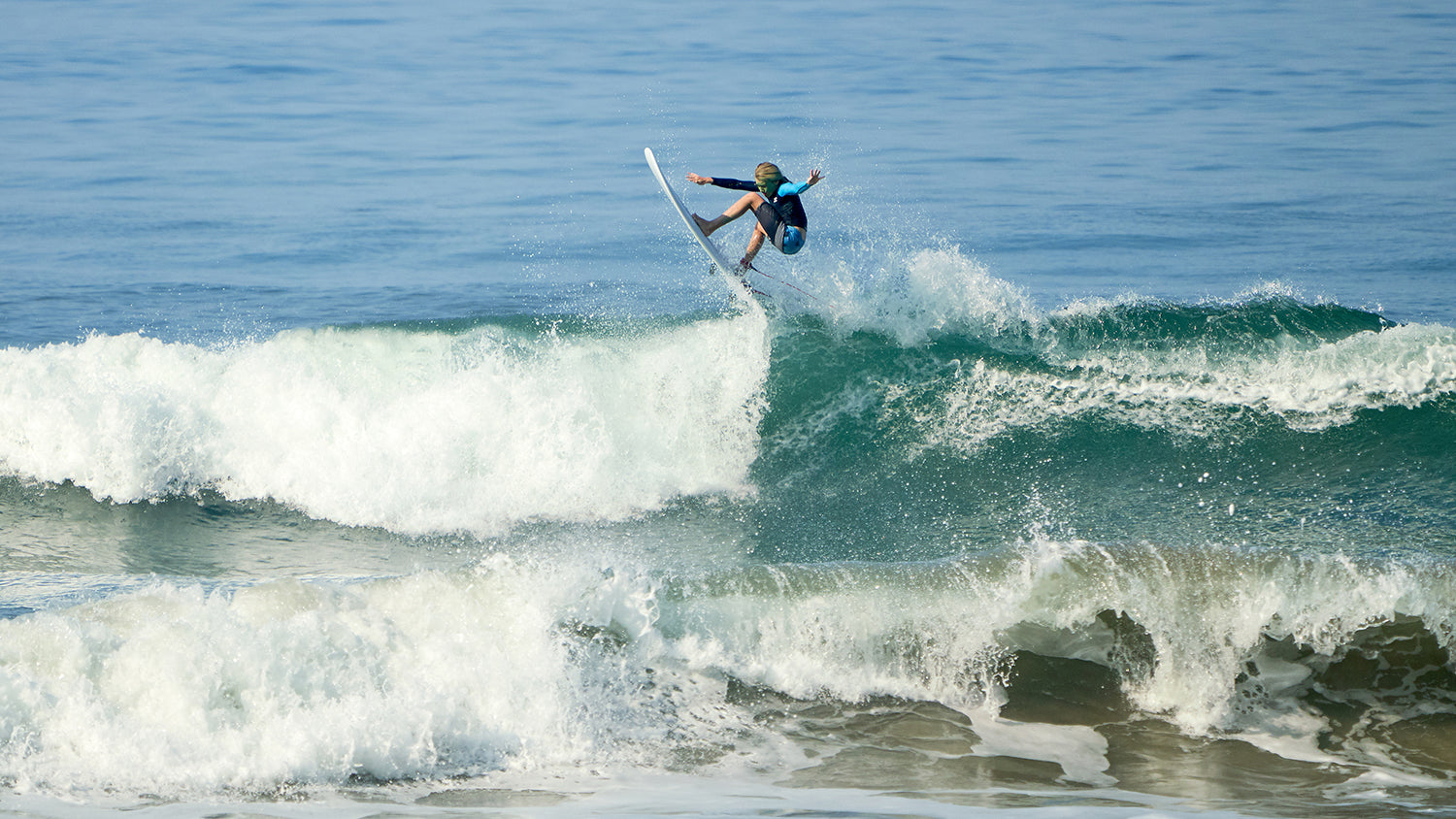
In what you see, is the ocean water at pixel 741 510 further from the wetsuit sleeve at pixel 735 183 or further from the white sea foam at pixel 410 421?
the wetsuit sleeve at pixel 735 183

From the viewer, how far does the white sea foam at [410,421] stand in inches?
338

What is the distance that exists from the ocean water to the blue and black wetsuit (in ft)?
1.90

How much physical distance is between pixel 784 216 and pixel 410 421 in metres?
3.33

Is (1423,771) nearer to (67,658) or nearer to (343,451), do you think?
(67,658)

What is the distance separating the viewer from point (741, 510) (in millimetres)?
8133

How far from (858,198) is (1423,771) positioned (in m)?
15.3

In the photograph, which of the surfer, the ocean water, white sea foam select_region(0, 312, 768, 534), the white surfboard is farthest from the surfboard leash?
white sea foam select_region(0, 312, 768, 534)

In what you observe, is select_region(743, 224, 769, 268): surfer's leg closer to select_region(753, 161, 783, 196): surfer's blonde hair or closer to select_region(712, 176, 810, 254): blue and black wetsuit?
select_region(712, 176, 810, 254): blue and black wetsuit

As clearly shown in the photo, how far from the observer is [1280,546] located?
6.88 meters

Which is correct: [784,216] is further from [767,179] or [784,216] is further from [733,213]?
[733,213]

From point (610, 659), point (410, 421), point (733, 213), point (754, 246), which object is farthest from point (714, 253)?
point (610, 659)

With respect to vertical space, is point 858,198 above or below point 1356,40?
below

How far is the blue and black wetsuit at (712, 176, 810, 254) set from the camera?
Answer: 382 inches

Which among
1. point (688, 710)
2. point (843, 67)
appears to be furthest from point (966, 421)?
point (843, 67)
